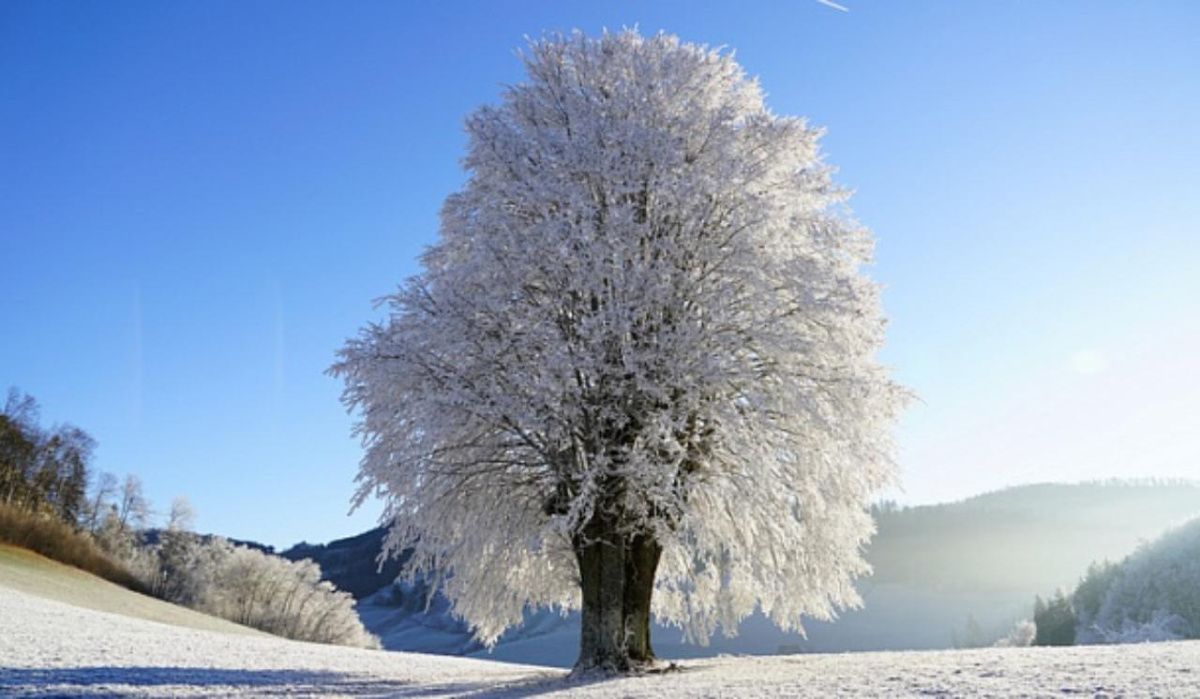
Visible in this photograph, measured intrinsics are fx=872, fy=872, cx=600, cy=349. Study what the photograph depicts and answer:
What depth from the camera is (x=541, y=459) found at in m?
19.4

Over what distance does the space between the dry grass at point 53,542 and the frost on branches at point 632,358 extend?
46.0 metres

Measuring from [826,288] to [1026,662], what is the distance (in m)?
7.69

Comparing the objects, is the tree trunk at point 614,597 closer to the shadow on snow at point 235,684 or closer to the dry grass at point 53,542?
the shadow on snow at point 235,684

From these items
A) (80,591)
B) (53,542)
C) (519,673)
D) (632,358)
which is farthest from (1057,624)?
(53,542)

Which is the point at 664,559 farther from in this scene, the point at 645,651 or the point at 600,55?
the point at 600,55

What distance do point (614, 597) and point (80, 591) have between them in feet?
112

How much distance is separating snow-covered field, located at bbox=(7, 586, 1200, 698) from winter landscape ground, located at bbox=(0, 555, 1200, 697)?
29 mm

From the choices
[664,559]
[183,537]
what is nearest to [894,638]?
[183,537]

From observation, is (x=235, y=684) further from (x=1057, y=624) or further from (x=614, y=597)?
(x=1057, y=624)

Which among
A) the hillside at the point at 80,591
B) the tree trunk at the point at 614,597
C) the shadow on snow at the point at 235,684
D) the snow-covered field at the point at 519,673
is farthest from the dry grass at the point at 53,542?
the tree trunk at the point at 614,597

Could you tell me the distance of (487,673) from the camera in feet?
72.2

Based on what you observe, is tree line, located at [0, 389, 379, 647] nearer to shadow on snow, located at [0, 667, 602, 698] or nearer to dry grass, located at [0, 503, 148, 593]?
dry grass, located at [0, 503, 148, 593]

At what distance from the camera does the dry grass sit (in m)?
53.6

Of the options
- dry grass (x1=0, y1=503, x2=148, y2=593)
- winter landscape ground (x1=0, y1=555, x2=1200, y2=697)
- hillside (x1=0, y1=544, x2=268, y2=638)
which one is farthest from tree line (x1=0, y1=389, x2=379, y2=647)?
winter landscape ground (x1=0, y1=555, x2=1200, y2=697)
